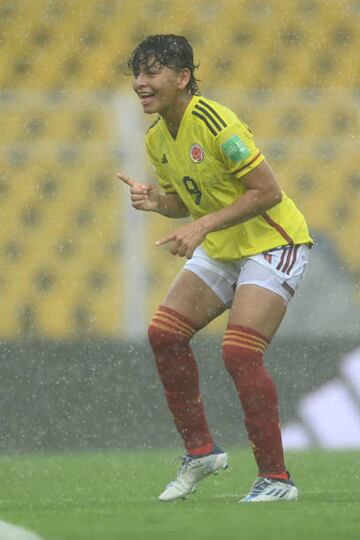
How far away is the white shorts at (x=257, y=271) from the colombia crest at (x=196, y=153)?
0.29 m

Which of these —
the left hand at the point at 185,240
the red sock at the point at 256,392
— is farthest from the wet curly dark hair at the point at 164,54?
the red sock at the point at 256,392

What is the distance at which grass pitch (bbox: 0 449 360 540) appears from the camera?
314 cm

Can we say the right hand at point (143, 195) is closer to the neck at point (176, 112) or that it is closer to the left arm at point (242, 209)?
the neck at point (176, 112)

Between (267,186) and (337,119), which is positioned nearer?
(267,186)

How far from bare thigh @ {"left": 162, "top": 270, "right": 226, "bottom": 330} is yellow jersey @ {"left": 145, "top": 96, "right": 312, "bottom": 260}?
91 millimetres

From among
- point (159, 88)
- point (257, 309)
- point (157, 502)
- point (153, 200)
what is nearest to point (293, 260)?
point (257, 309)

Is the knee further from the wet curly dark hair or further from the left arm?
the wet curly dark hair

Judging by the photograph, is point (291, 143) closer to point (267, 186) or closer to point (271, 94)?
point (271, 94)

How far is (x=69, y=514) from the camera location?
3.60m

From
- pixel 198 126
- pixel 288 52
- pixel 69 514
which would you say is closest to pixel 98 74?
pixel 288 52

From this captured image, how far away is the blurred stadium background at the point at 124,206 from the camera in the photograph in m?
6.38

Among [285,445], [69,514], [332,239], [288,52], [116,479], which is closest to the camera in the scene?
[69,514]

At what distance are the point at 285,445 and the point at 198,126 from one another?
2552 mm

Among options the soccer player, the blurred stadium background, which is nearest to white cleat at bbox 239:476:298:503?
the soccer player
